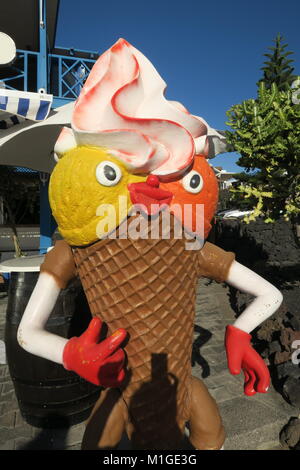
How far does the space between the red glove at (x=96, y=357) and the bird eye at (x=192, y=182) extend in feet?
2.26

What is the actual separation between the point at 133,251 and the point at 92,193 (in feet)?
1.00

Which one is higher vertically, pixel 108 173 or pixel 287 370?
pixel 108 173

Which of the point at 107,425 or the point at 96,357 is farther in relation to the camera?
the point at 107,425

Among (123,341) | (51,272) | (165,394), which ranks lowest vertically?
(165,394)

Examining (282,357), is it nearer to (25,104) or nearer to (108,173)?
(108,173)

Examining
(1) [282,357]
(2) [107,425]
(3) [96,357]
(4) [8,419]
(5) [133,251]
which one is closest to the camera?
(3) [96,357]

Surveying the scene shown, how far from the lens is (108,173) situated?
1.30 metres

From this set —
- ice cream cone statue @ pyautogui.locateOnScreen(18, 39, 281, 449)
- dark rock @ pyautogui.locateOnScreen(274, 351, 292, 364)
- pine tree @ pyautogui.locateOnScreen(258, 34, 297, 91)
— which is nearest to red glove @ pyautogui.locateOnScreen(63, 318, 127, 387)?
ice cream cone statue @ pyautogui.locateOnScreen(18, 39, 281, 449)

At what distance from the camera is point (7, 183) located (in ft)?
20.2

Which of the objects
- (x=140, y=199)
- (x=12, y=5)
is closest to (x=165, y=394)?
(x=140, y=199)

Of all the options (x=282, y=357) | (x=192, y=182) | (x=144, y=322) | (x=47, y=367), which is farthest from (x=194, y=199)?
(x=282, y=357)

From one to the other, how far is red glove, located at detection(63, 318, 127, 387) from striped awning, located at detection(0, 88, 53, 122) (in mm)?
3378
